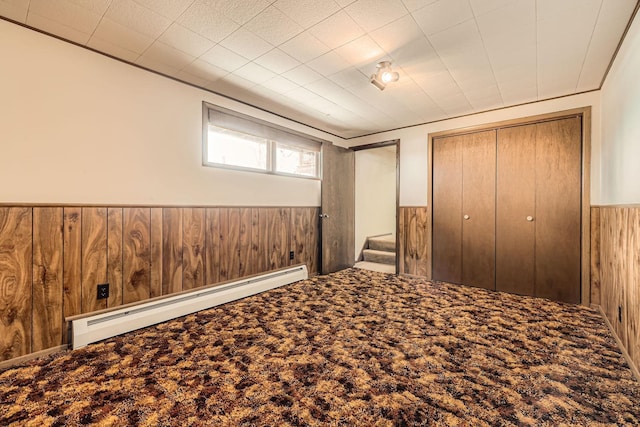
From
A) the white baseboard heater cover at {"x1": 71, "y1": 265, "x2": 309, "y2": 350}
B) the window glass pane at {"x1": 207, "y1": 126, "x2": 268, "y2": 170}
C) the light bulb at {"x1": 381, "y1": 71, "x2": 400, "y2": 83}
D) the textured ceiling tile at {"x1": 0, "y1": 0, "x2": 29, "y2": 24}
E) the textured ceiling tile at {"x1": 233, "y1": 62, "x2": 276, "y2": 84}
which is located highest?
the textured ceiling tile at {"x1": 233, "y1": 62, "x2": 276, "y2": 84}

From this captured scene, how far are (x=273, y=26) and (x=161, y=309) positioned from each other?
2598 millimetres

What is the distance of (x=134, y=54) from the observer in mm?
2348

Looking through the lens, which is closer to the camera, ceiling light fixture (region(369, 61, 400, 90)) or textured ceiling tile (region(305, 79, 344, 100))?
ceiling light fixture (region(369, 61, 400, 90))

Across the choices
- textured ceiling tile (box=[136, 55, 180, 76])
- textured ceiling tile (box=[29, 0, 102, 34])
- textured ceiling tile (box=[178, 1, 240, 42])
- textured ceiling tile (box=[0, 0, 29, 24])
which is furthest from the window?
textured ceiling tile (box=[0, 0, 29, 24])

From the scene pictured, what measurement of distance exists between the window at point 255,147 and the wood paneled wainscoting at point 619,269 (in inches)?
135

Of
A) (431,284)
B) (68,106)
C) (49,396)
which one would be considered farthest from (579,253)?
(68,106)

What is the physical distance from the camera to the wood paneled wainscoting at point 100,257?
75.8 inches

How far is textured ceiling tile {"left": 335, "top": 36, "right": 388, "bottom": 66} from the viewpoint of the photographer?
2.18m

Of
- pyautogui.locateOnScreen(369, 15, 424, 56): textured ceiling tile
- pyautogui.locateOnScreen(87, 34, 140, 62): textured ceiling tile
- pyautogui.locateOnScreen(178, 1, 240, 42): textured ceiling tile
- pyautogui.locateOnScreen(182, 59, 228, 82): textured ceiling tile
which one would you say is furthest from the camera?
pyautogui.locateOnScreen(182, 59, 228, 82): textured ceiling tile

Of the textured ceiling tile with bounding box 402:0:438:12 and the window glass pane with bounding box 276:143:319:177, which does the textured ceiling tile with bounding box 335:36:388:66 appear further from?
the window glass pane with bounding box 276:143:319:177

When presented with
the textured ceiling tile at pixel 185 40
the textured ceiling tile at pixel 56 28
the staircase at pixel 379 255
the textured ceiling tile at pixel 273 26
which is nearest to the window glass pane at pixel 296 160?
the textured ceiling tile at pixel 185 40

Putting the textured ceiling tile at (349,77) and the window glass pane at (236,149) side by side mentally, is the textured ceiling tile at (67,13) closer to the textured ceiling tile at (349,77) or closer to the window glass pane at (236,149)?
the window glass pane at (236,149)

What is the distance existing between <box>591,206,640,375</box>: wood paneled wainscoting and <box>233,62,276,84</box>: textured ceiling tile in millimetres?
3074

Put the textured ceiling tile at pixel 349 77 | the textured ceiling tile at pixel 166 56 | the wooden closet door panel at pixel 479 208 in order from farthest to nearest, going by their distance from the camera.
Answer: the wooden closet door panel at pixel 479 208 → the textured ceiling tile at pixel 349 77 → the textured ceiling tile at pixel 166 56
